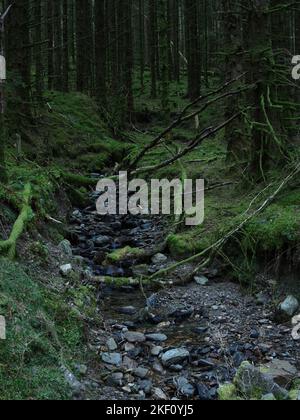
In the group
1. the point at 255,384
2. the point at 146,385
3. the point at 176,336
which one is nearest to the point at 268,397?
the point at 255,384

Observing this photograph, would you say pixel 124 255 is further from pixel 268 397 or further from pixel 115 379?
pixel 268 397

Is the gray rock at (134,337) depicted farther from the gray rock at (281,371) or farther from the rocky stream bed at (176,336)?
the gray rock at (281,371)

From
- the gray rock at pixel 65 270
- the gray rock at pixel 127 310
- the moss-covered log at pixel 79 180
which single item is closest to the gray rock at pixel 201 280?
the gray rock at pixel 127 310

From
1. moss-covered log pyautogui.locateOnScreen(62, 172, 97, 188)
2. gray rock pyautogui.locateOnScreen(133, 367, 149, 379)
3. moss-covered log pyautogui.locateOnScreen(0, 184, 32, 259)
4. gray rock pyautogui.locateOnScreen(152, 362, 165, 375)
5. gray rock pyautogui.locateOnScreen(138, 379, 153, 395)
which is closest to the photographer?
gray rock pyautogui.locateOnScreen(138, 379, 153, 395)

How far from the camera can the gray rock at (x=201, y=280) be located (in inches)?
272

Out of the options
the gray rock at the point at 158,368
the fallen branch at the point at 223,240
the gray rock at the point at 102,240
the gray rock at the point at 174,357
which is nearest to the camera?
the gray rock at the point at 158,368

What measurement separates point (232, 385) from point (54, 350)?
5.03ft

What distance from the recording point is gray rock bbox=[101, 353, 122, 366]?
4874 mm

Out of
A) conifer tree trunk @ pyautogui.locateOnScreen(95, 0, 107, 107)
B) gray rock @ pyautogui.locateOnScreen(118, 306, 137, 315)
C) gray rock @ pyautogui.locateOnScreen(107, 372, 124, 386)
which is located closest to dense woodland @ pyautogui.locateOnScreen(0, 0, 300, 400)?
gray rock @ pyautogui.locateOnScreen(107, 372, 124, 386)

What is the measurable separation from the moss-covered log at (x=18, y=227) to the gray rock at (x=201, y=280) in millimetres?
2419

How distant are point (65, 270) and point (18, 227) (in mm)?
795

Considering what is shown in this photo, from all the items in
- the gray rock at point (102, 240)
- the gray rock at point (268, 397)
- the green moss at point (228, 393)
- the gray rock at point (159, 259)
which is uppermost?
the gray rock at point (102, 240)

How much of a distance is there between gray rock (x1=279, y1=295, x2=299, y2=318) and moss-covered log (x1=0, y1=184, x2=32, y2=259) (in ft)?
10.0

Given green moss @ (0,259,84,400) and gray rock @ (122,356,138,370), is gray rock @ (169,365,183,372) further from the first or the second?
green moss @ (0,259,84,400)
